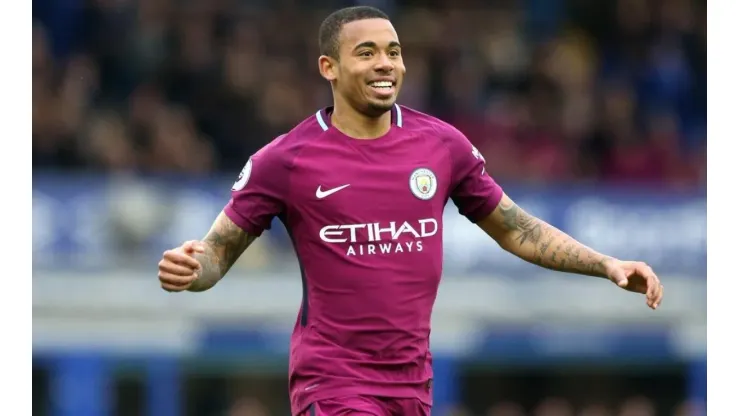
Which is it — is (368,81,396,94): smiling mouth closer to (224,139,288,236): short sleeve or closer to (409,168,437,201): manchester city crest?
(409,168,437,201): manchester city crest

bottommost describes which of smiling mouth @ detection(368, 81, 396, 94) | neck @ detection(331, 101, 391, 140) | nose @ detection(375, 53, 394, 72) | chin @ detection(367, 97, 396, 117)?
neck @ detection(331, 101, 391, 140)

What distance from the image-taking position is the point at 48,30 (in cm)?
1786

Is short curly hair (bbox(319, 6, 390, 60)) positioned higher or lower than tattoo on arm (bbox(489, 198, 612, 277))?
higher

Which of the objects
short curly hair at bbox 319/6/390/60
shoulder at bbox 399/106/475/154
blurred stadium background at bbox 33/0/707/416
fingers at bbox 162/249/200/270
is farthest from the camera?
blurred stadium background at bbox 33/0/707/416

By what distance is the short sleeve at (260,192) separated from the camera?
6.09 meters

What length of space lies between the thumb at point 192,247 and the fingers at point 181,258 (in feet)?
0.12

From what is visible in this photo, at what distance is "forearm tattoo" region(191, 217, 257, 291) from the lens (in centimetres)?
604

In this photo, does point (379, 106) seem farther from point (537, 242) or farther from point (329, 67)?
point (537, 242)

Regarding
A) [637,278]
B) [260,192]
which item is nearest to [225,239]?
[260,192]

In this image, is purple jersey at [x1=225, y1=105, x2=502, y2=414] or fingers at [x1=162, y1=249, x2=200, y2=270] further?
purple jersey at [x1=225, y1=105, x2=502, y2=414]

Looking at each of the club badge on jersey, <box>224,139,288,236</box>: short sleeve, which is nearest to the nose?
<box>224,139,288,236</box>: short sleeve

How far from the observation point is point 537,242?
256 inches

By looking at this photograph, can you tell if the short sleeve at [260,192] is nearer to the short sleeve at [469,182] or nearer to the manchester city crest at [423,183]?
the manchester city crest at [423,183]
